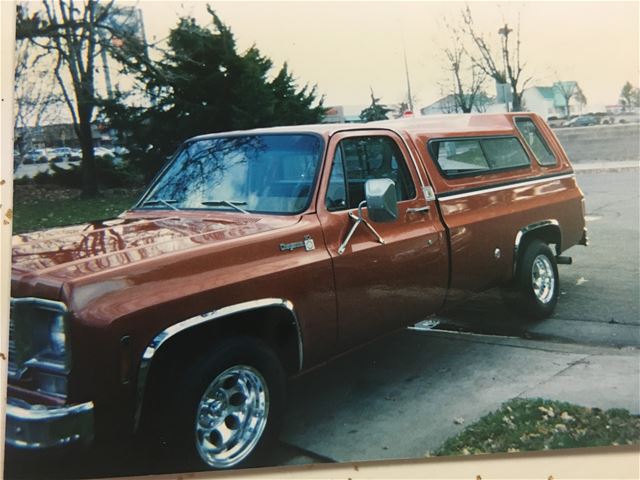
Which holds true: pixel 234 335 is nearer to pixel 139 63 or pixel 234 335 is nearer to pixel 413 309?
pixel 413 309

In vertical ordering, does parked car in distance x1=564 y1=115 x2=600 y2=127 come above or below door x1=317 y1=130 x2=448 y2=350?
above

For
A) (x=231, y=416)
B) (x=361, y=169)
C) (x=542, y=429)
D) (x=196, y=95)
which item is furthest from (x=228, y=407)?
(x=542, y=429)

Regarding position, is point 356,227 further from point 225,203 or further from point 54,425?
point 54,425

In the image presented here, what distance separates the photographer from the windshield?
2.83m

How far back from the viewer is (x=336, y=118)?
10.3ft

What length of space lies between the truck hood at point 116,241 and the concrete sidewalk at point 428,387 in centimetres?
87

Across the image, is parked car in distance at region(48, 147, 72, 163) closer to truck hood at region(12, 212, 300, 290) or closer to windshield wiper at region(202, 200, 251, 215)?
truck hood at region(12, 212, 300, 290)

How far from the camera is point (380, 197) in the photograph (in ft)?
9.14

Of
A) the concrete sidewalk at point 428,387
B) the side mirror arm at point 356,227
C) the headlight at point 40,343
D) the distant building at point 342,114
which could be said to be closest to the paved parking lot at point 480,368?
the concrete sidewalk at point 428,387

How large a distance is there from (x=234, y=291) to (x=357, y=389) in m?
1.02

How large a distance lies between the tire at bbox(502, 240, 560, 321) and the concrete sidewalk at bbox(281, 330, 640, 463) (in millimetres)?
356

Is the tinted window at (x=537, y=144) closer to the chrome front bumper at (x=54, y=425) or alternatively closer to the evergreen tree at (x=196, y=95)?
the evergreen tree at (x=196, y=95)

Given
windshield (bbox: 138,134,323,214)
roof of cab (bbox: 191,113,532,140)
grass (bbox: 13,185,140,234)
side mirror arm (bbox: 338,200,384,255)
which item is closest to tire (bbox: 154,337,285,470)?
side mirror arm (bbox: 338,200,384,255)

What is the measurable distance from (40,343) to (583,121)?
3329mm
